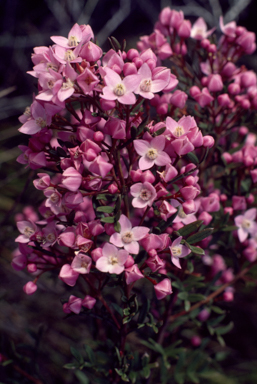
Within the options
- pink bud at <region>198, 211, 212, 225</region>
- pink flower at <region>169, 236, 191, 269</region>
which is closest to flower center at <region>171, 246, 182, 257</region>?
pink flower at <region>169, 236, 191, 269</region>

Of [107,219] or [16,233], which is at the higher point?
[107,219]

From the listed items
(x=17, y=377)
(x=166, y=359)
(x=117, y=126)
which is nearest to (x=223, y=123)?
(x=117, y=126)

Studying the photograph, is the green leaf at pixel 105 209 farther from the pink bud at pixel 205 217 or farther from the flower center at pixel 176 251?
the pink bud at pixel 205 217

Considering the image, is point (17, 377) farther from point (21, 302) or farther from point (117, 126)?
point (117, 126)

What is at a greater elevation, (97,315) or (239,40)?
(239,40)

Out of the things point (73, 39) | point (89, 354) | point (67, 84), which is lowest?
point (89, 354)

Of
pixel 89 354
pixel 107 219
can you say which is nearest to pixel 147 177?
pixel 107 219

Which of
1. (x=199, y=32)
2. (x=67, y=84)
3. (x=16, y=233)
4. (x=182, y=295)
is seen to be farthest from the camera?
(x=16, y=233)

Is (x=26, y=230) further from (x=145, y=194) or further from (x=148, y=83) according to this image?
(x=148, y=83)
